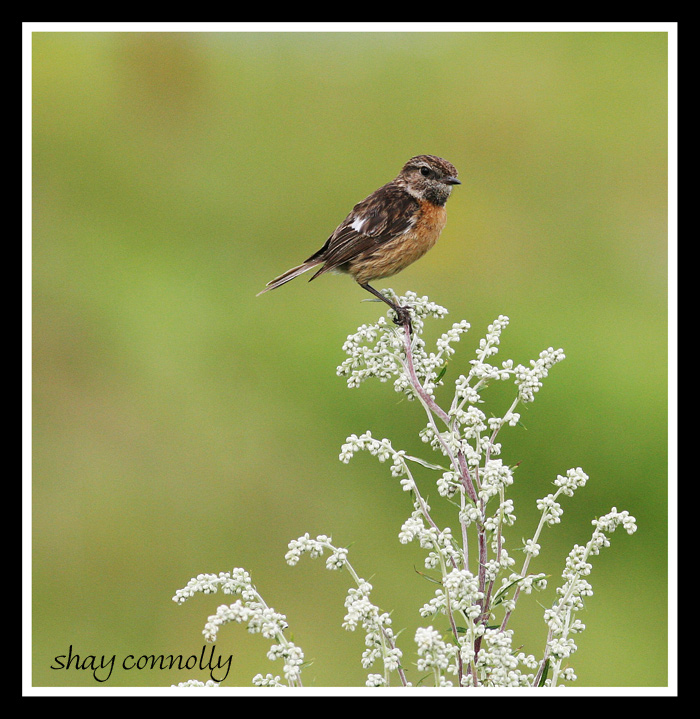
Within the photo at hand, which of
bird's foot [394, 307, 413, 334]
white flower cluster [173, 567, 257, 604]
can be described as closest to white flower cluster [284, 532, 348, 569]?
white flower cluster [173, 567, 257, 604]

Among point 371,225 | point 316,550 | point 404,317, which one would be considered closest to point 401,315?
point 404,317

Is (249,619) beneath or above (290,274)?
beneath

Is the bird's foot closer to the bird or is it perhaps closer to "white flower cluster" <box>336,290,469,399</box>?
"white flower cluster" <box>336,290,469,399</box>

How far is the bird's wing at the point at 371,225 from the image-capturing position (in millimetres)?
3828

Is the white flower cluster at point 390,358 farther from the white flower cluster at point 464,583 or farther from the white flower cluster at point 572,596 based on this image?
the white flower cluster at point 572,596

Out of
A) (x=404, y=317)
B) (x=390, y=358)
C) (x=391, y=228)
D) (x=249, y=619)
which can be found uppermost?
(x=391, y=228)

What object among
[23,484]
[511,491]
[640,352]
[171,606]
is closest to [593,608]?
[511,491]

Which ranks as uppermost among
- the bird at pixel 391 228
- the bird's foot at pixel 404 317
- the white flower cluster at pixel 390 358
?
the bird at pixel 391 228

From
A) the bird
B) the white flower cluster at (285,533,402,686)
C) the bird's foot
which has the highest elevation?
the bird

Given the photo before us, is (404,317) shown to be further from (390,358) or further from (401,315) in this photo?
(390,358)

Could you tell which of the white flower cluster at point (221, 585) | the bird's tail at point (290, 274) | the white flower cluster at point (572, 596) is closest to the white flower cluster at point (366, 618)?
the white flower cluster at point (221, 585)

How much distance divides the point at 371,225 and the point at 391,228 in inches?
4.5

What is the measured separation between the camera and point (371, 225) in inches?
154

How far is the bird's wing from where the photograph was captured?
3.83 m
